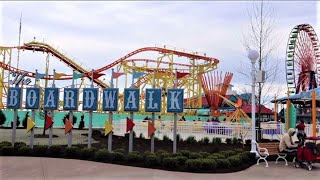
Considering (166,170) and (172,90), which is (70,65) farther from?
(166,170)

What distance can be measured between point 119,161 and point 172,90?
9.22ft

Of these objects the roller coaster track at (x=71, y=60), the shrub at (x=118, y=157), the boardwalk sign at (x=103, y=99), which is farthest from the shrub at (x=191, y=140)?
the roller coaster track at (x=71, y=60)

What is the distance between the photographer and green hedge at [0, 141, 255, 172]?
9.15 meters

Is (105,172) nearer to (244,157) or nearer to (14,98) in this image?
(244,157)

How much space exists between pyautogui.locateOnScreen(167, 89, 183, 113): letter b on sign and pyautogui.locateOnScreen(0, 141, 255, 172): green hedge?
1425mm

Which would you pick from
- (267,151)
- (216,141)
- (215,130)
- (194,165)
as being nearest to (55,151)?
(194,165)

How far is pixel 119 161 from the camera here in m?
10.3

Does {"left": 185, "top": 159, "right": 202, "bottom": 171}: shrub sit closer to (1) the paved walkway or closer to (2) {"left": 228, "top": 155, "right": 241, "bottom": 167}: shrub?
(1) the paved walkway

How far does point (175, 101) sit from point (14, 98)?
5.61 meters

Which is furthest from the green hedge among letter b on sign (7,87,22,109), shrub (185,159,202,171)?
letter b on sign (7,87,22,109)

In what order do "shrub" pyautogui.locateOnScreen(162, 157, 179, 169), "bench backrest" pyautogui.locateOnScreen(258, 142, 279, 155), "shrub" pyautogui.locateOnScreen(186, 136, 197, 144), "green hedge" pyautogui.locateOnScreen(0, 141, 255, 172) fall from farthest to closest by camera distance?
"shrub" pyautogui.locateOnScreen(186, 136, 197, 144) → "bench backrest" pyautogui.locateOnScreen(258, 142, 279, 155) → "shrub" pyautogui.locateOnScreen(162, 157, 179, 169) → "green hedge" pyautogui.locateOnScreen(0, 141, 255, 172)

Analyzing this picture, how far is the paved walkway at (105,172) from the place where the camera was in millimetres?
8242

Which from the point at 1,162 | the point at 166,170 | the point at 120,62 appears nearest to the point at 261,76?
the point at 166,170

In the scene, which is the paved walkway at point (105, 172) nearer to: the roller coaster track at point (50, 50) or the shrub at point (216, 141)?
the shrub at point (216, 141)
